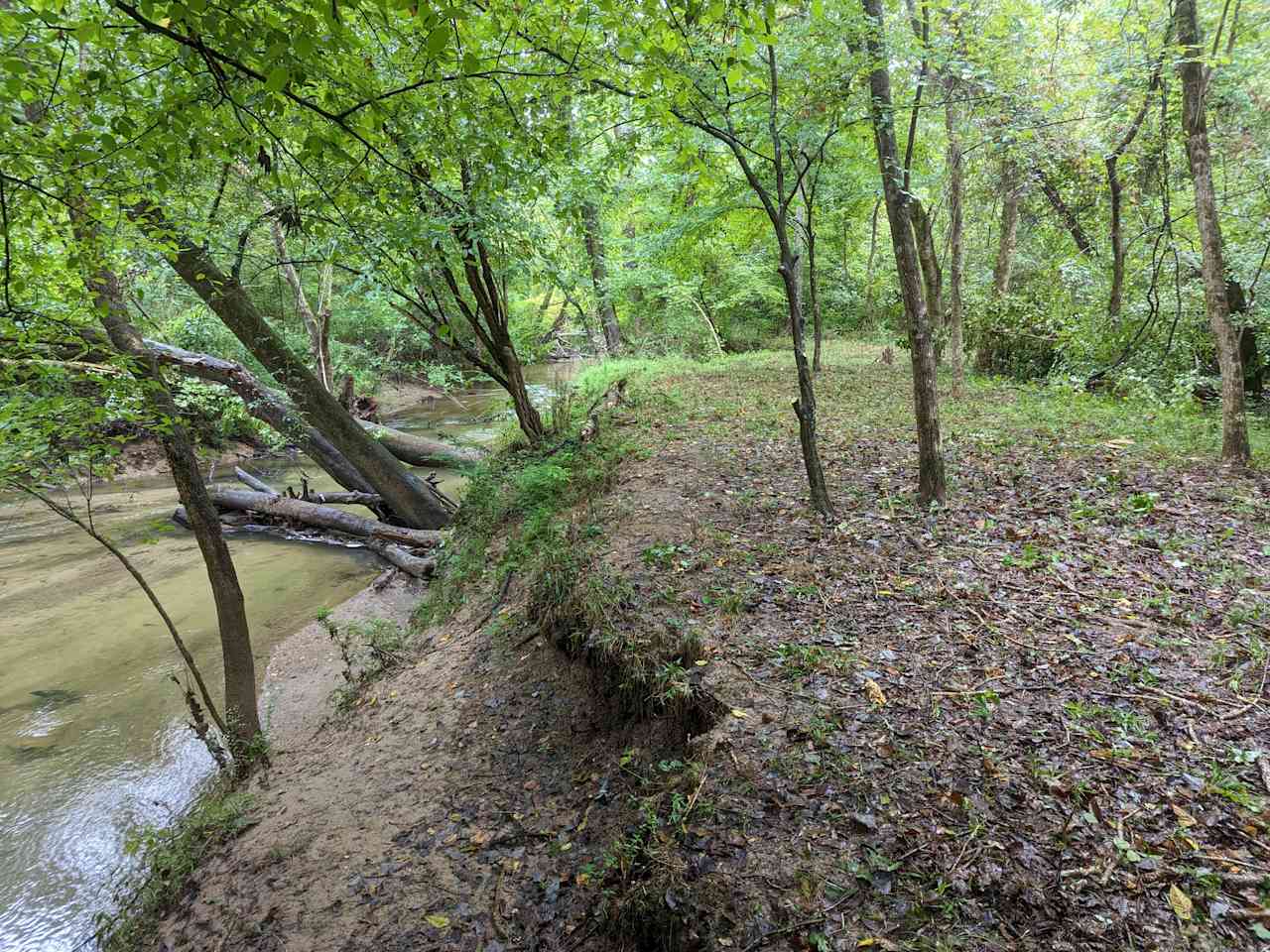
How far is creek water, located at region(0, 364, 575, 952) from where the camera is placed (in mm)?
4555

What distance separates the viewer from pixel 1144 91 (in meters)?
8.64

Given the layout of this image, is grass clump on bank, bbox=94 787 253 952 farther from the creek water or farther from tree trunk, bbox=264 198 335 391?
tree trunk, bbox=264 198 335 391

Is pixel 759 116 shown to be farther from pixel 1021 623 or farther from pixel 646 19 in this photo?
pixel 1021 623

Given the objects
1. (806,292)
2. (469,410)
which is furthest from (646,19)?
(806,292)

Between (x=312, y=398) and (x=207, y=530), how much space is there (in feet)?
13.3

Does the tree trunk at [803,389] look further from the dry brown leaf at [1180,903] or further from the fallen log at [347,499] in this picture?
the fallen log at [347,499]

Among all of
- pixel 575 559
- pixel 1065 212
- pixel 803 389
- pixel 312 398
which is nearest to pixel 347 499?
pixel 312 398

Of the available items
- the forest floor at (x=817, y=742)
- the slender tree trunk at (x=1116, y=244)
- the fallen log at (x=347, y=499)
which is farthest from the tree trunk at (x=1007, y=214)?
the fallen log at (x=347, y=499)

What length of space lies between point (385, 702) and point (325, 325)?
8489mm

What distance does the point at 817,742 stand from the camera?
3.29m

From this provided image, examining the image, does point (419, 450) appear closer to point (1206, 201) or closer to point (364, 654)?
point (364, 654)

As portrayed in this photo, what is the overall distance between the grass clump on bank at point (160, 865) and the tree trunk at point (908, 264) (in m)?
6.12

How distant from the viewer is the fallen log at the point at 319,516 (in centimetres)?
933

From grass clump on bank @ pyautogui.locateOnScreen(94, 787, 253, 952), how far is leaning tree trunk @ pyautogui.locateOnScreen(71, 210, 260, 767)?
610 mm
